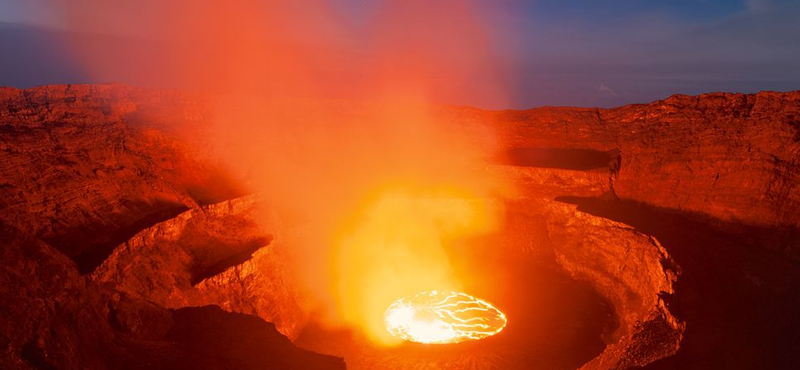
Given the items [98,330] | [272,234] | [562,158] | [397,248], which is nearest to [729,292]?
[562,158]

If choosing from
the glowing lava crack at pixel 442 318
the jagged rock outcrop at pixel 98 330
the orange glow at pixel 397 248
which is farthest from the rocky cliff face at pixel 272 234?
the orange glow at pixel 397 248

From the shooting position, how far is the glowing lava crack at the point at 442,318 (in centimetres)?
1823

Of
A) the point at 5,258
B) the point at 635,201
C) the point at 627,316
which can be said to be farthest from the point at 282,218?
the point at 635,201

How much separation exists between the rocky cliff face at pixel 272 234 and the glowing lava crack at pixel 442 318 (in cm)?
208

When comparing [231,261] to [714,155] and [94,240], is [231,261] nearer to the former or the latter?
[94,240]

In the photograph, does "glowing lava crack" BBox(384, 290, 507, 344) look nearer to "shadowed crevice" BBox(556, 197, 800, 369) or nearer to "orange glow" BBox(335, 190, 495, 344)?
"orange glow" BBox(335, 190, 495, 344)

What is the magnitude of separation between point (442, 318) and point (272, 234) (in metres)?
8.76

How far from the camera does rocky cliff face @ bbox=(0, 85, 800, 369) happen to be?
1048 cm

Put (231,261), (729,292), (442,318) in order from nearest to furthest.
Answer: (729,292)
(231,261)
(442,318)

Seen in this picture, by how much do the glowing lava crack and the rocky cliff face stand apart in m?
2.08

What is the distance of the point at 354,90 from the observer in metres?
61.8

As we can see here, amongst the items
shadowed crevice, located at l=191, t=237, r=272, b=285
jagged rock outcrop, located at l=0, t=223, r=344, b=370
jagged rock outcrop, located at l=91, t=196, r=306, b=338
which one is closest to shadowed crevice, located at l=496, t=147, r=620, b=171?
jagged rock outcrop, located at l=91, t=196, r=306, b=338

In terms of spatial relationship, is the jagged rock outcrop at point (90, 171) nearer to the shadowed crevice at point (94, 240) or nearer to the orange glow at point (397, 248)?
the shadowed crevice at point (94, 240)

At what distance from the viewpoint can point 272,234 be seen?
19.8 meters
